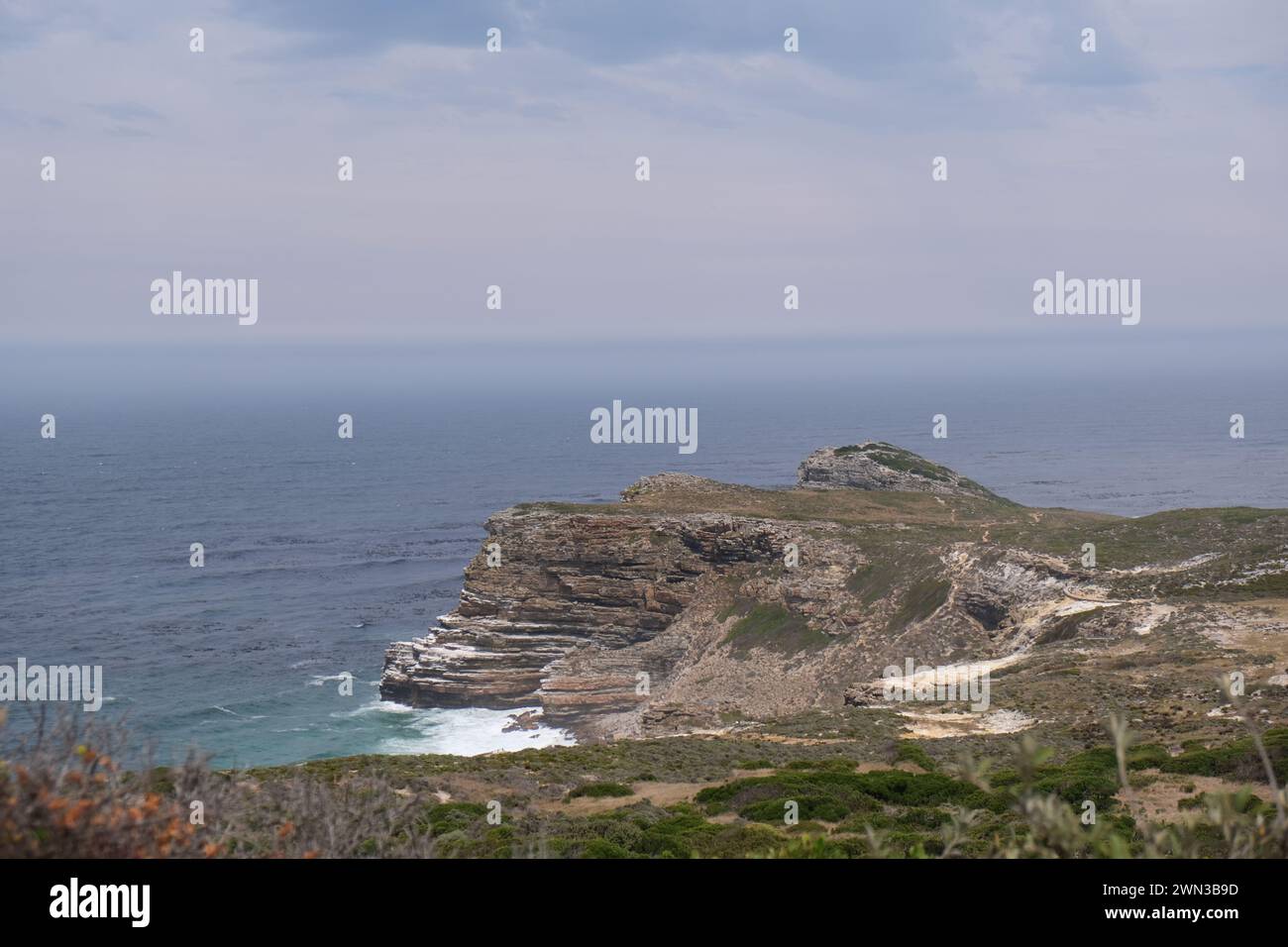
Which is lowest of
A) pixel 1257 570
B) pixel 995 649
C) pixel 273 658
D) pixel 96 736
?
pixel 273 658

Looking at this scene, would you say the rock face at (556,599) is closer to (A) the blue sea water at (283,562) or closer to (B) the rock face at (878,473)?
(A) the blue sea water at (283,562)

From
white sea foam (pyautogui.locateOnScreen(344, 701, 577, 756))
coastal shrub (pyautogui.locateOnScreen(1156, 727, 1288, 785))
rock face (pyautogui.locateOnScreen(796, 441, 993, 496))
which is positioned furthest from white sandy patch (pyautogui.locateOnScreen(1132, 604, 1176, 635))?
rock face (pyautogui.locateOnScreen(796, 441, 993, 496))

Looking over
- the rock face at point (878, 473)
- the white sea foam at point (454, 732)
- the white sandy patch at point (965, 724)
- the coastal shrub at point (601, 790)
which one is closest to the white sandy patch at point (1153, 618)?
the white sandy patch at point (965, 724)

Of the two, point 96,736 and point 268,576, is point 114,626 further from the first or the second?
point 96,736

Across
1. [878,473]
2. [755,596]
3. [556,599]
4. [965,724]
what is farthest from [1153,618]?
[878,473]

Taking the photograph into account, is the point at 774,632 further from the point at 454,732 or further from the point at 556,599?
the point at 454,732
